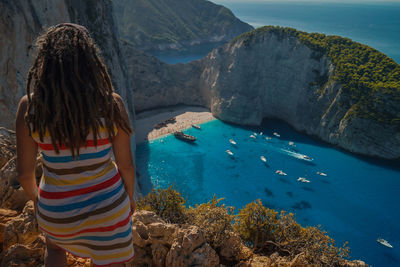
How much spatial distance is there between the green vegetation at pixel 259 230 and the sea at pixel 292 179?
69.7 feet

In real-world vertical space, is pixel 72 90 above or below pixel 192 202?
above

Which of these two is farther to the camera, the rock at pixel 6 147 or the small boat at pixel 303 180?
the small boat at pixel 303 180

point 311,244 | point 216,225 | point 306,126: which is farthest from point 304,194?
point 216,225

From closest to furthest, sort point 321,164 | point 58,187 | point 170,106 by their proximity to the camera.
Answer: point 58,187 < point 321,164 < point 170,106

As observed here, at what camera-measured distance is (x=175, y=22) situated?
130125mm

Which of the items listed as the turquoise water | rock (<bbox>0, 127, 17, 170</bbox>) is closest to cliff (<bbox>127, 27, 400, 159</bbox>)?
the turquoise water

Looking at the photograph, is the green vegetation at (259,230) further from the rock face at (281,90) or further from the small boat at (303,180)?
the rock face at (281,90)

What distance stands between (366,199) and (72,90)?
127 feet

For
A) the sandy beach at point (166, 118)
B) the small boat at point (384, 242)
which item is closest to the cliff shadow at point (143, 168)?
the sandy beach at point (166, 118)

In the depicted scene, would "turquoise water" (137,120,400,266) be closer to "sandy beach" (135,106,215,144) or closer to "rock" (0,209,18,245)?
"sandy beach" (135,106,215,144)

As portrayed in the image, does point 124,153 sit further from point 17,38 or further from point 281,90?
point 281,90

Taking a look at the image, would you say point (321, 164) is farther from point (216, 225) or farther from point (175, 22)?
point (175, 22)

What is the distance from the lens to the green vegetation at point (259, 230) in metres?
7.02

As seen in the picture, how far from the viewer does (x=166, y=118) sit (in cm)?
5275
